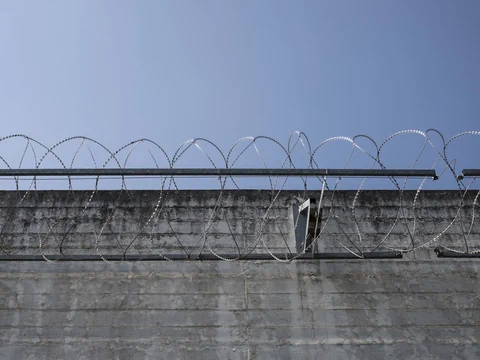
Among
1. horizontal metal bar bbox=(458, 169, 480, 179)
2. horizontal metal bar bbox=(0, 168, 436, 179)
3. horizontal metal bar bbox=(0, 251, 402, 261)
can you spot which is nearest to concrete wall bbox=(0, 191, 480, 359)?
horizontal metal bar bbox=(0, 251, 402, 261)

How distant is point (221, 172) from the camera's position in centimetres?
582

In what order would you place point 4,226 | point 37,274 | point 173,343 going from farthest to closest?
point 4,226, point 37,274, point 173,343

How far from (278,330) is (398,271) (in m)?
1.53

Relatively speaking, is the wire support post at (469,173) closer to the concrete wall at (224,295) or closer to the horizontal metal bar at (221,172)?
the horizontal metal bar at (221,172)

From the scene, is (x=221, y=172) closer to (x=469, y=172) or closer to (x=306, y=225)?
(x=306, y=225)

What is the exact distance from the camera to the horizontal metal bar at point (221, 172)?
5781 mm

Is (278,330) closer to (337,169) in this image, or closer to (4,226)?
(337,169)

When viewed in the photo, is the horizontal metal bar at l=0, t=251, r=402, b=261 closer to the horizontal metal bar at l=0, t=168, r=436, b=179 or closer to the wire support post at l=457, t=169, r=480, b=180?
the horizontal metal bar at l=0, t=168, r=436, b=179

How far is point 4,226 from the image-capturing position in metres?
6.55

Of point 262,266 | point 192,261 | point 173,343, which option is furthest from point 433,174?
point 173,343

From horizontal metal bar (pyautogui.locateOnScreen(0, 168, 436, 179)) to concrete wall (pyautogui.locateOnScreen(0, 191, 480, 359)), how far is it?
0.91 meters

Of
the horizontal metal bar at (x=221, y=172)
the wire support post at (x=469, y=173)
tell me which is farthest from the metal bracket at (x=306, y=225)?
the wire support post at (x=469, y=173)

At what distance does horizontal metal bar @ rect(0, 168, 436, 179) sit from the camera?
5781 millimetres

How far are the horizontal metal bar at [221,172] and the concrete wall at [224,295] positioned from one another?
3.00ft
